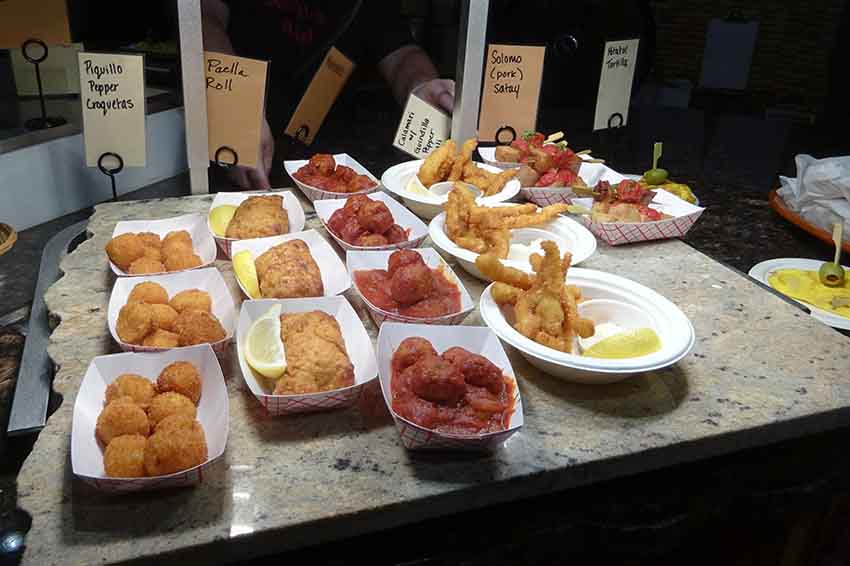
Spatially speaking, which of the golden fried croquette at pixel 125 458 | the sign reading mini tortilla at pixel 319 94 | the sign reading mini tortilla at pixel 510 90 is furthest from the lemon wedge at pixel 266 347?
the sign reading mini tortilla at pixel 510 90

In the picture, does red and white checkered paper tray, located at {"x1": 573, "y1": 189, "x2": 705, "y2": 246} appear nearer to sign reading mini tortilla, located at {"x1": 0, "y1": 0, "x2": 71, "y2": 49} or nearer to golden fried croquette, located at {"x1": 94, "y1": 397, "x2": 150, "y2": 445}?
golden fried croquette, located at {"x1": 94, "y1": 397, "x2": 150, "y2": 445}

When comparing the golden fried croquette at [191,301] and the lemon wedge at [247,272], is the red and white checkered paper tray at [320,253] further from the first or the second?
the golden fried croquette at [191,301]

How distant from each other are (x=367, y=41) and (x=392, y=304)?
87.4 inches

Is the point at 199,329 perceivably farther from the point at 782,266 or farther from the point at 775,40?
the point at 775,40

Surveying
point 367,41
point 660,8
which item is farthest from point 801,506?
point 660,8

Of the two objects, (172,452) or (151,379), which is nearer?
(172,452)

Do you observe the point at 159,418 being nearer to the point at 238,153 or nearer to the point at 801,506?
the point at 238,153

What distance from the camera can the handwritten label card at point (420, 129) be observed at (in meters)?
2.30

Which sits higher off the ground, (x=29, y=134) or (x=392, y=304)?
(x=29, y=134)

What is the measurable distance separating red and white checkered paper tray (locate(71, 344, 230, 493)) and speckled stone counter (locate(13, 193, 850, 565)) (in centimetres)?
4

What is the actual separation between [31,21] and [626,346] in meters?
1.71

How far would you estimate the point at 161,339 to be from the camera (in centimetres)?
127

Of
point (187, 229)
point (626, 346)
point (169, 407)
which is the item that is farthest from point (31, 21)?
point (626, 346)

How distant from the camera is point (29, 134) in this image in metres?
2.04
